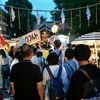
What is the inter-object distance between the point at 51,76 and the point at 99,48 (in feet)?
37.5

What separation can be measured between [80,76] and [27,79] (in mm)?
1636

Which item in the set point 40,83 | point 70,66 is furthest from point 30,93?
point 70,66

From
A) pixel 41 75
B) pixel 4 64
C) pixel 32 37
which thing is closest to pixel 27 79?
pixel 41 75

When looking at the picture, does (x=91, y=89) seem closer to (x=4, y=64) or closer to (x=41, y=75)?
(x=41, y=75)

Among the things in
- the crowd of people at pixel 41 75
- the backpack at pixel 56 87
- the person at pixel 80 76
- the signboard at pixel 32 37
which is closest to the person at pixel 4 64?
the signboard at pixel 32 37

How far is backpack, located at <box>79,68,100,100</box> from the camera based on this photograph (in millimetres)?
5020

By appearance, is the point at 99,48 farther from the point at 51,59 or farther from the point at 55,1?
the point at 55,1

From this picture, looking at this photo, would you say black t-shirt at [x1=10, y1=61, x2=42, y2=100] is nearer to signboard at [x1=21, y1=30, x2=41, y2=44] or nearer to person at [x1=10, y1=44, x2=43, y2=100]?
person at [x1=10, y1=44, x2=43, y2=100]

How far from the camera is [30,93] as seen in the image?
654cm

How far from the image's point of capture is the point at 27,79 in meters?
6.52

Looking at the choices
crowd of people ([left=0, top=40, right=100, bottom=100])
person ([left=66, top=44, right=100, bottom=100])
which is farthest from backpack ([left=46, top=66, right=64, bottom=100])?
person ([left=66, top=44, right=100, bottom=100])

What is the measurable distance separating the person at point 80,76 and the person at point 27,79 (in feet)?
4.82

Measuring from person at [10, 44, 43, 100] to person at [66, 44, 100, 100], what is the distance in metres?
1.47

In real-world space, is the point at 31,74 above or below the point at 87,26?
below
